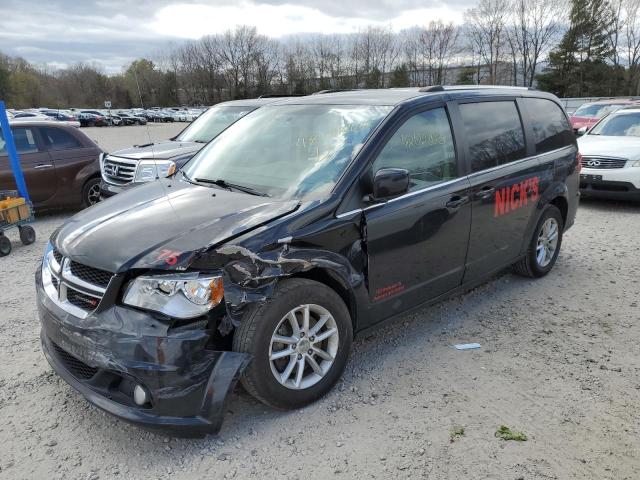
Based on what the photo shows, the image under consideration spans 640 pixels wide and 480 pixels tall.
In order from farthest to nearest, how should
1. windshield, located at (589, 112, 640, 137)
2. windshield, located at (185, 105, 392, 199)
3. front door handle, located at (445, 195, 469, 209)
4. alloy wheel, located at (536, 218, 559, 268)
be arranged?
windshield, located at (589, 112, 640, 137) < alloy wheel, located at (536, 218, 559, 268) < front door handle, located at (445, 195, 469, 209) < windshield, located at (185, 105, 392, 199)

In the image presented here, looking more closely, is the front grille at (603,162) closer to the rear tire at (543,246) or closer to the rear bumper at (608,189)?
the rear bumper at (608,189)

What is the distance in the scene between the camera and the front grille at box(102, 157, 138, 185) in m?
7.79

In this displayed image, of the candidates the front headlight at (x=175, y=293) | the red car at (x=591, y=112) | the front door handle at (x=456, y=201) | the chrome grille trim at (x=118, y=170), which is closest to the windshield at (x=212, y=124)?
the chrome grille trim at (x=118, y=170)

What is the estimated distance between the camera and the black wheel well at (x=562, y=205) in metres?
5.21

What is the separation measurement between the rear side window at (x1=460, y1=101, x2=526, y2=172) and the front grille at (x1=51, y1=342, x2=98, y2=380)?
3094mm

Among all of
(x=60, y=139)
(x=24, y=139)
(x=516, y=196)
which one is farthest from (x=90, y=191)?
(x=516, y=196)

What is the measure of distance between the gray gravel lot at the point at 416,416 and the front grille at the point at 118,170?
3682 millimetres

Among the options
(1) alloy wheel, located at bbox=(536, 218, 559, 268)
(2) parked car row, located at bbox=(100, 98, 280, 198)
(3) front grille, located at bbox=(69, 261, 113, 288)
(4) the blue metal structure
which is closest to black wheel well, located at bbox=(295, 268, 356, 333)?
(3) front grille, located at bbox=(69, 261, 113, 288)

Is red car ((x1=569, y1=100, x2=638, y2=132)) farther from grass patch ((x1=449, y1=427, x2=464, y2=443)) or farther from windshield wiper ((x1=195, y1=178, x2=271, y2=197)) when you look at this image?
grass patch ((x1=449, y1=427, x2=464, y2=443))

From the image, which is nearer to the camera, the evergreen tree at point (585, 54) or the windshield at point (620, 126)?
the windshield at point (620, 126)

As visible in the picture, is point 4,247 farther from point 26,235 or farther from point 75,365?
point 75,365

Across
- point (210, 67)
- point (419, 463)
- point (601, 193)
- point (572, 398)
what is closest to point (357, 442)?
point (419, 463)

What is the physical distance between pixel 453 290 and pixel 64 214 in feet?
25.9

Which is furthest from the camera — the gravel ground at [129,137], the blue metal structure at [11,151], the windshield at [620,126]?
the gravel ground at [129,137]
